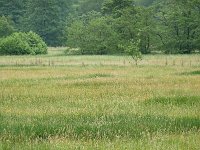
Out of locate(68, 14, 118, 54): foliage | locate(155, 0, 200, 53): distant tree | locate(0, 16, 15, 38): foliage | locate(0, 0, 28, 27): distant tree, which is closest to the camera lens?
locate(155, 0, 200, 53): distant tree

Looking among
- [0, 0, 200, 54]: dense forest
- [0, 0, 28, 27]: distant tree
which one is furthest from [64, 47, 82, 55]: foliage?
[0, 0, 28, 27]: distant tree

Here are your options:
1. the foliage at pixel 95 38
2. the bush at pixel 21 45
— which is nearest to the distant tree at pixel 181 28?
the foliage at pixel 95 38

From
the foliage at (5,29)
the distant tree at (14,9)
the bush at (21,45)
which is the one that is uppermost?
the distant tree at (14,9)

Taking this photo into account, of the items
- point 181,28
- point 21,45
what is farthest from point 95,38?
point 181,28

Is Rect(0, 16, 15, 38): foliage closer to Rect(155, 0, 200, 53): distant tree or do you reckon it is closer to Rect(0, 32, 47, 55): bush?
Rect(0, 32, 47, 55): bush

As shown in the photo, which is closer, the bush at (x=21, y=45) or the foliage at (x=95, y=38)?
the bush at (x=21, y=45)

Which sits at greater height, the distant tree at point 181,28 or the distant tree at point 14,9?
the distant tree at point 14,9

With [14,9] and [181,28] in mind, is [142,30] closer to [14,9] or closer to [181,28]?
[181,28]

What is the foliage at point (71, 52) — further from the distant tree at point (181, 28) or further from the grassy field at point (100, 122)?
the grassy field at point (100, 122)

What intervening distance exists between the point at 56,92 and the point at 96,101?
4157 mm

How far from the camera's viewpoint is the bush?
7694 cm

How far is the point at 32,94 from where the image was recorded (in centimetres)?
2066

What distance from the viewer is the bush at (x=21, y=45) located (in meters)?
76.9

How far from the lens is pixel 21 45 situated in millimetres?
78500
